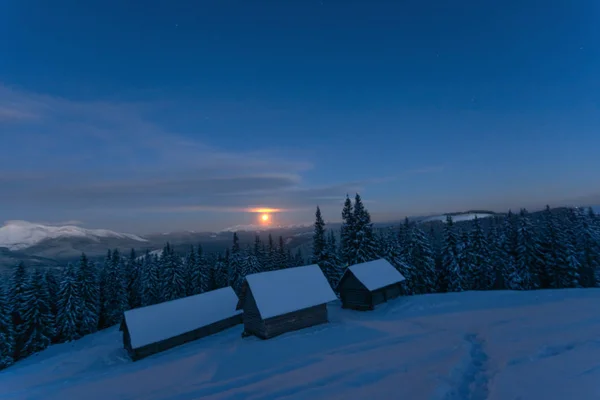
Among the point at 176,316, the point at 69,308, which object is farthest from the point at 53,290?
the point at 176,316

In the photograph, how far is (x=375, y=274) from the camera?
3606 cm

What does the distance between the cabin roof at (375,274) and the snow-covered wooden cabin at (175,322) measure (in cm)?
1503

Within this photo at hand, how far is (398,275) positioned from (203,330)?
81.0 ft

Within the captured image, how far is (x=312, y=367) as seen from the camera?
15.3 m

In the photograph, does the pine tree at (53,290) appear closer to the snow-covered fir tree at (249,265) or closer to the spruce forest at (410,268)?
the spruce forest at (410,268)

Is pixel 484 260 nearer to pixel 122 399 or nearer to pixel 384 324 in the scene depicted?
pixel 384 324

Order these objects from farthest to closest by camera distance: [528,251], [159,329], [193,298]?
[528,251]
[193,298]
[159,329]

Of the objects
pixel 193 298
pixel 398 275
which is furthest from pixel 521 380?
pixel 193 298

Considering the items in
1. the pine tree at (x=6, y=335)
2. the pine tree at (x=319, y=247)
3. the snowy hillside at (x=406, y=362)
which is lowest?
the pine tree at (x=6, y=335)

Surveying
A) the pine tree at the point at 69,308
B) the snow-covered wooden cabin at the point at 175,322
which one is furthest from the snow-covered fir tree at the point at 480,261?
the pine tree at the point at 69,308

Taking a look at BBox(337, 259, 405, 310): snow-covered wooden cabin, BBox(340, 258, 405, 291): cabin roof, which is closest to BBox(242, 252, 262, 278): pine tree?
BBox(337, 259, 405, 310): snow-covered wooden cabin

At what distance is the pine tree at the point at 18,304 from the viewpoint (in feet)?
144

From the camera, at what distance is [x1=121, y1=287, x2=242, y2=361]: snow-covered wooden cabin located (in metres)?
30.7

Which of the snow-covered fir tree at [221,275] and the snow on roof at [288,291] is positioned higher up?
the snow on roof at [288,291]
